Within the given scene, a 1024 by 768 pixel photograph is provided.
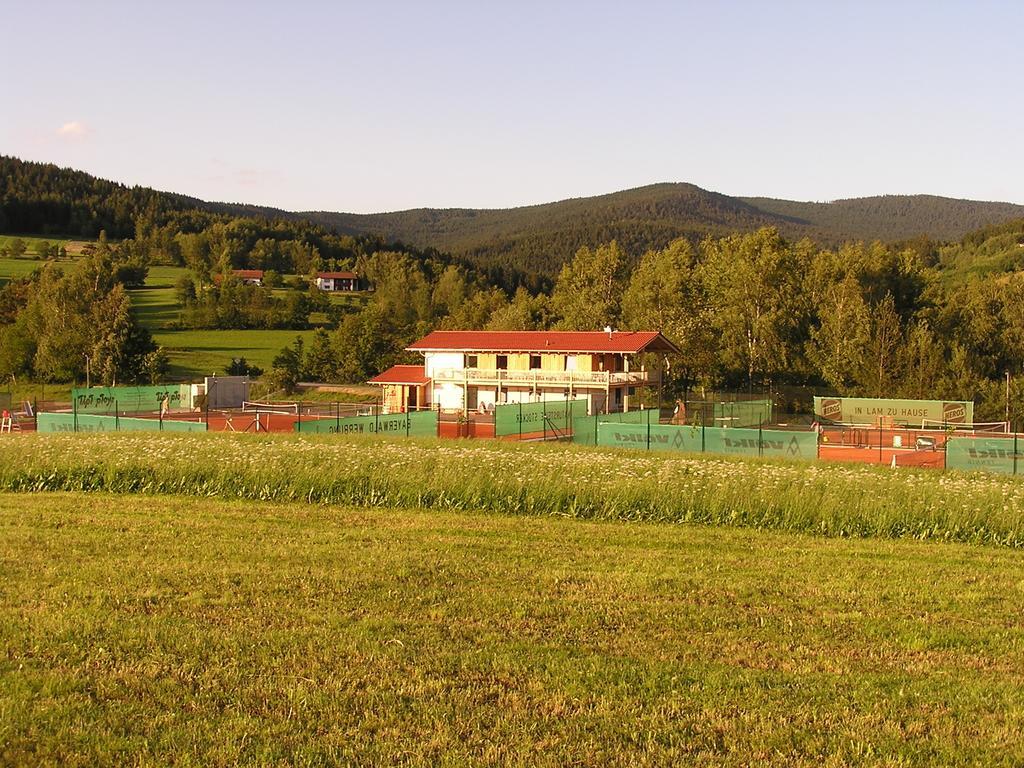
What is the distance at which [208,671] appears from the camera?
6.76m

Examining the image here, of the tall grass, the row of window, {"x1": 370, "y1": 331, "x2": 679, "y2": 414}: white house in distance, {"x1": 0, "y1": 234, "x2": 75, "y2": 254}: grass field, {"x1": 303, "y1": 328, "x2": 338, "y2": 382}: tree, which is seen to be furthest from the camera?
{"x1": 0, "y1": 234, "x2": 75, "y2": 254}: grass field

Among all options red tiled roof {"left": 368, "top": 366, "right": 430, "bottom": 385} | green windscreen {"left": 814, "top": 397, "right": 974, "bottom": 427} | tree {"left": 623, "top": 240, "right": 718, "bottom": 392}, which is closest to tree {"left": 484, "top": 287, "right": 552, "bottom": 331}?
tree {"left": 623, "top": 240, "right": 718, "bottom": 392}

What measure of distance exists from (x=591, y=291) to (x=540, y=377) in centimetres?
2427

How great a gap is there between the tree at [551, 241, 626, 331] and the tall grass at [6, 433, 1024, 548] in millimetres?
55745

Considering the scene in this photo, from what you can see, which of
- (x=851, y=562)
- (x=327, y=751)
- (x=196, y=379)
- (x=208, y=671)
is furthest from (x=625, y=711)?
(x=196, y=379)

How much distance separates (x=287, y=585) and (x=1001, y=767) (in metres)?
6.70

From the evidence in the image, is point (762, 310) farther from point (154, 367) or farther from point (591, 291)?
point (154, 367)

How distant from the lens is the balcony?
5381 cm

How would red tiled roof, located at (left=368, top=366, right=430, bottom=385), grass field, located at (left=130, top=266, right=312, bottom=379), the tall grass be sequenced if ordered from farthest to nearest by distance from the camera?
grass field, located at (left=130, top=266, right=312, bottom=379)
red tiled roof, located at (left=368, top=366, right=430, bottom=385)
the tall grass

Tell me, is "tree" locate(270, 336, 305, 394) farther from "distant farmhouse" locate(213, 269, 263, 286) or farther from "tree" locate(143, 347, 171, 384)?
"distant farmhouse" locate(213, 269, 263, 286)

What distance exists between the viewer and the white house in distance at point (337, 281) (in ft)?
471

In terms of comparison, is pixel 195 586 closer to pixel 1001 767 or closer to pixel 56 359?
pixel 1001 767

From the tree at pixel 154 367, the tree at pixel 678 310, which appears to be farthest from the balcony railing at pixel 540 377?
the tree at pixel 154 367

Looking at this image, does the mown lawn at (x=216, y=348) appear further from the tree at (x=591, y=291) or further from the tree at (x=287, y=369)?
the tree at (x=591, y=291)
